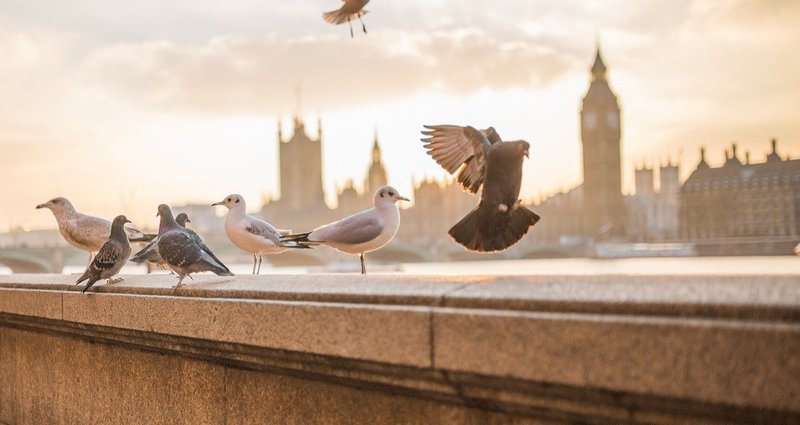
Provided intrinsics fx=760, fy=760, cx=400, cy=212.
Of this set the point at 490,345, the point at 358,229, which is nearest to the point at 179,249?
the point at 358,229

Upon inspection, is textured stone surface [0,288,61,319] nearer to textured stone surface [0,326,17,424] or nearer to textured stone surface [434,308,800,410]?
textured stone surface [0,326,17,424]

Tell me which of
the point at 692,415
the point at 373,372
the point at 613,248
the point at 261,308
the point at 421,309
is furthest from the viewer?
the point at 613,248

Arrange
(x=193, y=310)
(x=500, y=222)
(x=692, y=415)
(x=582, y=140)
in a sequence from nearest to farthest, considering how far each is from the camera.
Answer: (x=692, y=415) < (x=193, y=310) < (x=500, y=222) < (x=582, y=140)

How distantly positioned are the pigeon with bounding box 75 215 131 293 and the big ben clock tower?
103 metres

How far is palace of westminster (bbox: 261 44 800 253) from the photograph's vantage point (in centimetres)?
8838

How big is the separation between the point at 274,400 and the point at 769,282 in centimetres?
149

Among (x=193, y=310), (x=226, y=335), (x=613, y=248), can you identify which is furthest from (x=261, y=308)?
(x=613, y=248)

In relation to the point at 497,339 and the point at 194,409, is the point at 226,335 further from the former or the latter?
the point at 497,339

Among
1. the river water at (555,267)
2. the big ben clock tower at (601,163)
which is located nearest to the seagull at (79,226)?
the river water at (555,267)

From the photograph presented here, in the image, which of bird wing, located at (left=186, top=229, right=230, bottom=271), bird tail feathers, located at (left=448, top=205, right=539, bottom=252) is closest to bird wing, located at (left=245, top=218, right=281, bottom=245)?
bird wing, located at (left=186, top=229, right=230, bottom=271)

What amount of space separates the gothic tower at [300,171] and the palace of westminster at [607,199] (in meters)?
0.16

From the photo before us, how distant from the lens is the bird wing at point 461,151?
3.15m

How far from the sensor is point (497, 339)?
5.42ft

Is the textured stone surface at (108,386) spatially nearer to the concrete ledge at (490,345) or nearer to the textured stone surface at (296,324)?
the concrete ledge at (490,345)
